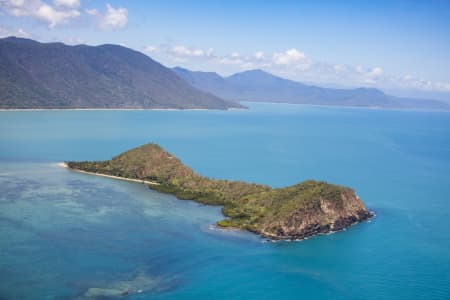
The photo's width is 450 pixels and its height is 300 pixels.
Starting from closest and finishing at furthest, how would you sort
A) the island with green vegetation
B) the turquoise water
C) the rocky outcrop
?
the turquoise water
the rocky outcrop
the island with green vegetation

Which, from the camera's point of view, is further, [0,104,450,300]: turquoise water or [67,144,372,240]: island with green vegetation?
[67,144,372,240]: island with green vegetation

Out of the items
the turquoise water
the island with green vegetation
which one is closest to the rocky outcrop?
the island with green vegetation

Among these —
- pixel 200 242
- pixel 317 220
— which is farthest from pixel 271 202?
pixel 200 242

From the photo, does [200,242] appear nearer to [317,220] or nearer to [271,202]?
[271,202]

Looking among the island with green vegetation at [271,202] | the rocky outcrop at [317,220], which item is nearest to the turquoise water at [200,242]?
the rocky outcrop at [317,220]

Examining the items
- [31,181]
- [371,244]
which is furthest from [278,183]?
[31,181]

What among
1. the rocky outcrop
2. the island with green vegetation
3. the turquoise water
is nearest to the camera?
the turquoise water

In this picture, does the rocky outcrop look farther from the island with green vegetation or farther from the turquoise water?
the turquoise water

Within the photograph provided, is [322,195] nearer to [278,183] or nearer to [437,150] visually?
[278,183]
